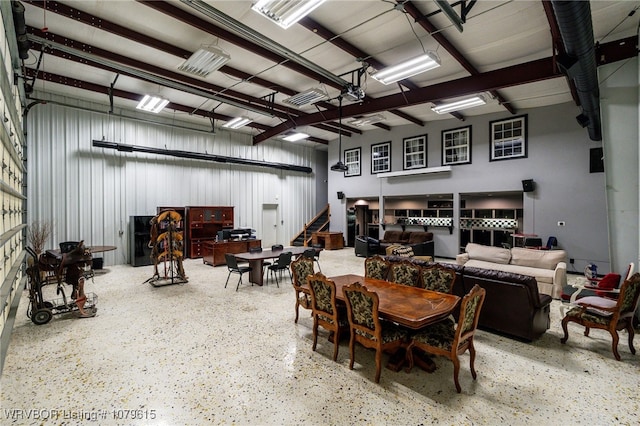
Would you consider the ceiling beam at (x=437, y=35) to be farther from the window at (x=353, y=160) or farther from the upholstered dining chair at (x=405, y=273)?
the window at (x=353, y=160)

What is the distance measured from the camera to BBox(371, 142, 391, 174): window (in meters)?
11.5

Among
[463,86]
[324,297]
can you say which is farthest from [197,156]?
[324,297]

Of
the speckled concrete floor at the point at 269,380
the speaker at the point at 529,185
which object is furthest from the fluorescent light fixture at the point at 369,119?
the speckled concrete floor at the point at 269,380

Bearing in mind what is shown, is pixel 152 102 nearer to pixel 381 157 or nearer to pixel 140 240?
pixel 140 240

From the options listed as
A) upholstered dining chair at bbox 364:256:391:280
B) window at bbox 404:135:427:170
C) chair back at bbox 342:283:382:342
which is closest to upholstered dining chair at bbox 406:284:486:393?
chair back at bbox 342:283:382:342

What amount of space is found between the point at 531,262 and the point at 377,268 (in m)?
3.82

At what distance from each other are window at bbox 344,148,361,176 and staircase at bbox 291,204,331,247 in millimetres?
2178

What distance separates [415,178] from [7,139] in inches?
409

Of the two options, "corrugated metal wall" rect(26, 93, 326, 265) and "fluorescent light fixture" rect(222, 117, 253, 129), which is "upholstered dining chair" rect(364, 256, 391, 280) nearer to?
"fluorescent light fixture" rect(222, 117, 253, 129)

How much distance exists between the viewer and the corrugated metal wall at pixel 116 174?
24.4ft

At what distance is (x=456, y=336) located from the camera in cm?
253

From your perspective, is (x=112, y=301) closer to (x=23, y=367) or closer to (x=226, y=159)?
(x=23, y=367)

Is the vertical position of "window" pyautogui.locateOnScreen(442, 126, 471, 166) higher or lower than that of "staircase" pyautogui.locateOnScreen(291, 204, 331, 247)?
higher

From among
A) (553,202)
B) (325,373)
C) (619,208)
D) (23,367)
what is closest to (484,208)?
(553,202)
